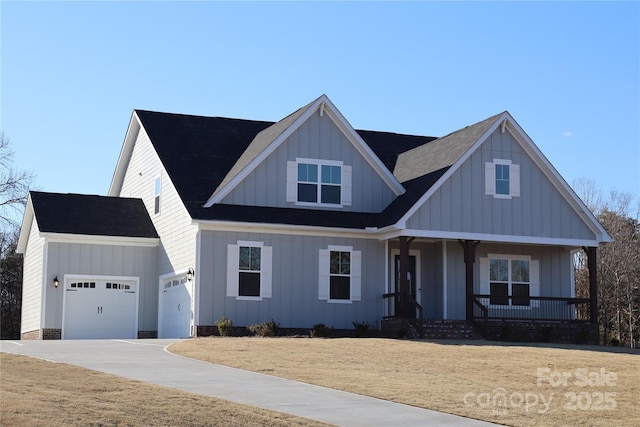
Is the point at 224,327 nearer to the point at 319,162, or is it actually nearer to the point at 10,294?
the point at 319,162

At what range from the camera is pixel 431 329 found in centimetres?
2984

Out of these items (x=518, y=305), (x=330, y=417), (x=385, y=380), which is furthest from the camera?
(x=518, y=305)

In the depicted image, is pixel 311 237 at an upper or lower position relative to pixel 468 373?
upper

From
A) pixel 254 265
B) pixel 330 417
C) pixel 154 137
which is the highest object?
pixel 154 137

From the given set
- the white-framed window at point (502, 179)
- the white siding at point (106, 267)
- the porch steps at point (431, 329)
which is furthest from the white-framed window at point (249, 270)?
the white-framed window at point (502, 179)

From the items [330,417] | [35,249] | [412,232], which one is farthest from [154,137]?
[330,417]

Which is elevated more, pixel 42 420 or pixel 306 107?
pixel 306 107

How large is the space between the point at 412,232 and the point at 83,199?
12.9 m

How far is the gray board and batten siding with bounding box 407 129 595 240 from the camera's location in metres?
30.8

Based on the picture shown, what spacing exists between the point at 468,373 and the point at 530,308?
1391 centimetres

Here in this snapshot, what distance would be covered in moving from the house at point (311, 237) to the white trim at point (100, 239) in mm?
49

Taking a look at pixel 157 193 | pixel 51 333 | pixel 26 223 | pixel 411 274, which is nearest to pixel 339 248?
pixel 411 274

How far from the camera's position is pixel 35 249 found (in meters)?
34.8

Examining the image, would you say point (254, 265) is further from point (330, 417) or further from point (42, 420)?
point (42, 420)
